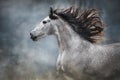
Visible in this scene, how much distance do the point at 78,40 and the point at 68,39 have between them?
102mm

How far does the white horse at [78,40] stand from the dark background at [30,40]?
9 centimetres

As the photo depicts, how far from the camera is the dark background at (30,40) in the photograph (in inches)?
175

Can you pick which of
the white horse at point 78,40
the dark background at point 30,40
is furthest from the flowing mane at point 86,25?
the dark background at point 30,40

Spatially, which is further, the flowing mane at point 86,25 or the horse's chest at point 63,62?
the flowing mane at point 86,25

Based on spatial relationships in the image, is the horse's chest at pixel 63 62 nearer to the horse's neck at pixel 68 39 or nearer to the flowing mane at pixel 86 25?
the horse's neck at pixel 68 39

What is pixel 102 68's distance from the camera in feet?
13.7

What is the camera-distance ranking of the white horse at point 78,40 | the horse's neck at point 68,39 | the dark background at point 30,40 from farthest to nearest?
the dark background at point 30,40, the horse's neck at point 68,39, the white horse at point 78,40

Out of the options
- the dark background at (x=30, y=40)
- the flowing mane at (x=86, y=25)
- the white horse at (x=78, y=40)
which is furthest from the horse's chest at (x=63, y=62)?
the flowing mane at (x=86, y=25)

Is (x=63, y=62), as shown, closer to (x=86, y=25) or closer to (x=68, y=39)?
(x=68, y=39)

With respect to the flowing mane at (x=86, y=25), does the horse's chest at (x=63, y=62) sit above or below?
below

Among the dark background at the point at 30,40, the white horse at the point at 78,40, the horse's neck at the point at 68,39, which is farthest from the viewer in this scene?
the dark background at the point at 30,40

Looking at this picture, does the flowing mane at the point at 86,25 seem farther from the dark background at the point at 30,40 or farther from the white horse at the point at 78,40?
the dark background at the point at 30,40

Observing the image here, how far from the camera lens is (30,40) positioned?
14.8ft

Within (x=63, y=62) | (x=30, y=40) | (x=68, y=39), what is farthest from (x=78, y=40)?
(x=30, y=40)
